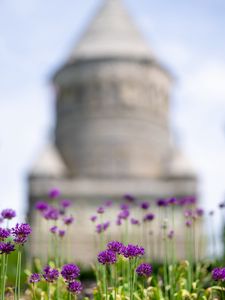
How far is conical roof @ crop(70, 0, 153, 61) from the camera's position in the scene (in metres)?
36.2

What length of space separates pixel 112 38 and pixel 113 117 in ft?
14.0

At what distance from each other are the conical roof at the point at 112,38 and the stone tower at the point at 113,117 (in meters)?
0.05

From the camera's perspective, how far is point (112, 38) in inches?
1451

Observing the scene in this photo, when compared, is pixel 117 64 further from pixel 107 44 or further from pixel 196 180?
pixel 196 180

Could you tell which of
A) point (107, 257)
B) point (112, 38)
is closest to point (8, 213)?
point (107, 257)

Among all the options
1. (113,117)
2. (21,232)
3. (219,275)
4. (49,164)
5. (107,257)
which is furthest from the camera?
(113,117)

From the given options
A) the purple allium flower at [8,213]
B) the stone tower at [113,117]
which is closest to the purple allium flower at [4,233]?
the purple allium flower at [8,213]

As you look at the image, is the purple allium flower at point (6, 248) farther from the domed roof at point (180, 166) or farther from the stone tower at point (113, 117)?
the stone tower at point (113, 117)

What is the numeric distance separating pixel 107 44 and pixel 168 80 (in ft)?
11.8

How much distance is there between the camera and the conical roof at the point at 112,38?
36.2 metres

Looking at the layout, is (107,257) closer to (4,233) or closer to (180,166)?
(4,233)

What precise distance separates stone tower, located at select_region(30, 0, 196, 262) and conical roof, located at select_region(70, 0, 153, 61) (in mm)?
49

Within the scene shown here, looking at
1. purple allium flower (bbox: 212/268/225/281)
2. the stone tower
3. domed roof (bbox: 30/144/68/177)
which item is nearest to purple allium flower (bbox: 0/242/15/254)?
purple allium flower (bbox: 212/268/225/281)

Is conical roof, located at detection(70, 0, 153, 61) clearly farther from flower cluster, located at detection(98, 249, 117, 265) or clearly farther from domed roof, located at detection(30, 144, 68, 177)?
flower cluster, located at detection(98, 249, 117, 265)
